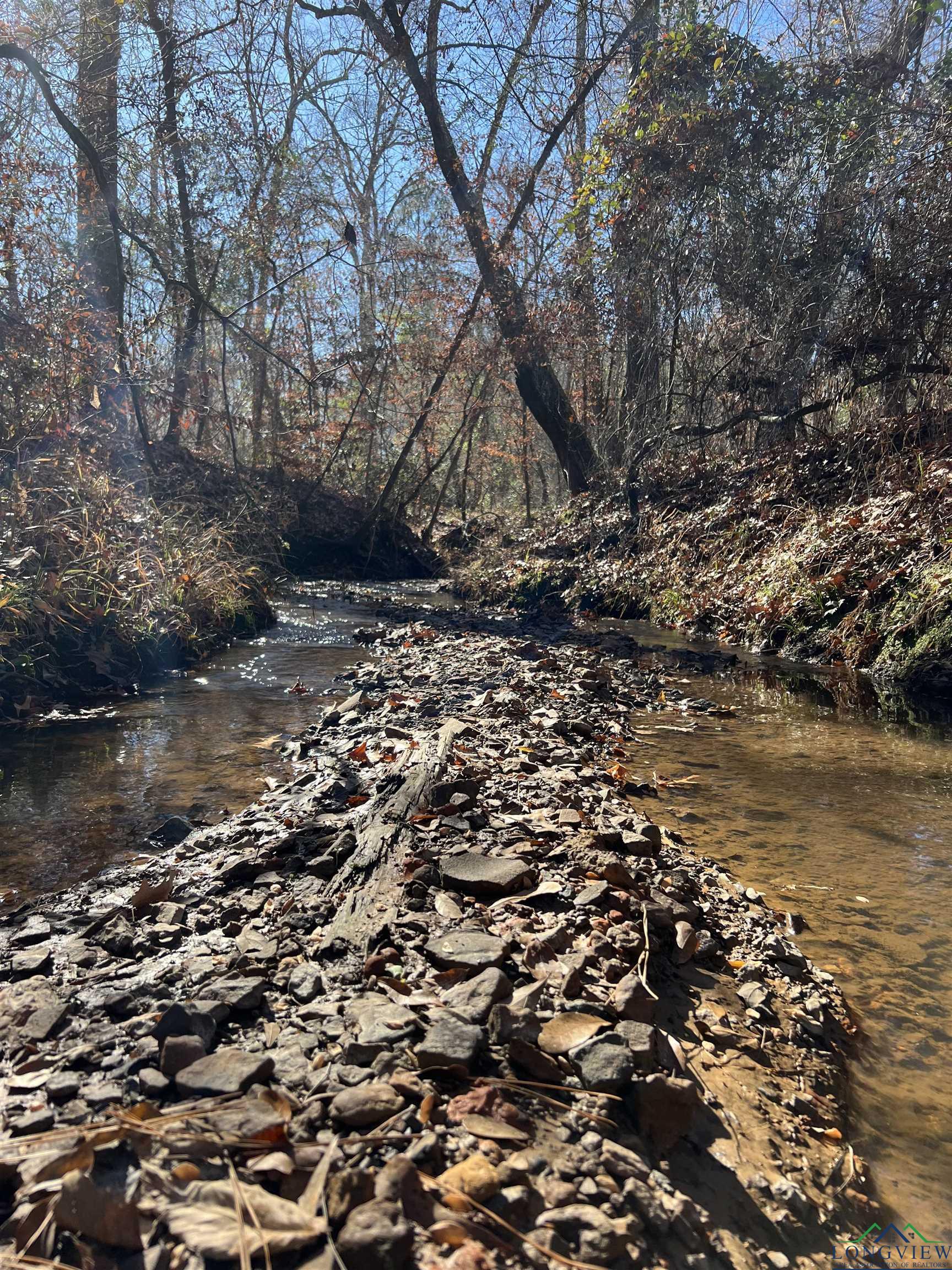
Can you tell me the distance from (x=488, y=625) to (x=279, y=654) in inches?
97.6

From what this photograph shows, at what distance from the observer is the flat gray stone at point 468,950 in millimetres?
2042

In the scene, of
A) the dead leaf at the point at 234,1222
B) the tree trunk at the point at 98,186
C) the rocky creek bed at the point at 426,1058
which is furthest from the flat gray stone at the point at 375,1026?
the tree trunk at the point at 98,186

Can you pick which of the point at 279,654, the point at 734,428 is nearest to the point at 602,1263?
the point at 279,654

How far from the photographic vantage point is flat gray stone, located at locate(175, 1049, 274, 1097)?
62.3 inches

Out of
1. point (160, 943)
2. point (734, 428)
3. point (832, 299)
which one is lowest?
point (160, 943)

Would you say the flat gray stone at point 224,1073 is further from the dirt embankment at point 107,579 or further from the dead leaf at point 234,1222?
the dirt embankment at point 107,579

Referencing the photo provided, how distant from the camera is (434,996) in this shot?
191 centimetres

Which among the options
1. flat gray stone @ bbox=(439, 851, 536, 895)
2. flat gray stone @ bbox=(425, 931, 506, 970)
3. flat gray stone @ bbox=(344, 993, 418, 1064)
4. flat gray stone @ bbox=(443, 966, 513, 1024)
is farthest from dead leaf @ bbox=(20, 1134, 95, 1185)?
flat gray stone @ bbox=(439, 851, 536, 895)

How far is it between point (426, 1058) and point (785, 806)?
2664 millimetres

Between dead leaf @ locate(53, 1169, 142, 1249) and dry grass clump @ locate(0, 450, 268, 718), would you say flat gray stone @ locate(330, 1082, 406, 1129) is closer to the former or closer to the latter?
dead leaf @ locate(53, 1169, 142, 1249)

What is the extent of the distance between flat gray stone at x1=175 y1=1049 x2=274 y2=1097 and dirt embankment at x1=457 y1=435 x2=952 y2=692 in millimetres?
5950

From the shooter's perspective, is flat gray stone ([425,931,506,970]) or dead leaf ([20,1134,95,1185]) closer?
dead leaf ([20,1134,95,1185])

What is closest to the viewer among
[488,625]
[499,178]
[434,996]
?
[434,996]

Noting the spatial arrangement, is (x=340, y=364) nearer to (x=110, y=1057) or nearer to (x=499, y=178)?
(x=499, y=178)
